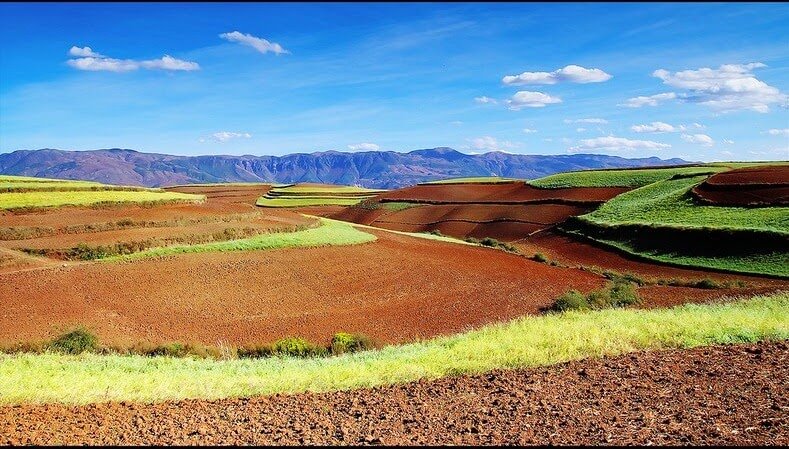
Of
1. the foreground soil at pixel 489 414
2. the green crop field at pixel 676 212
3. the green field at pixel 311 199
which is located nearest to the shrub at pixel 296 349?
the foreground soil at pixel 489 414

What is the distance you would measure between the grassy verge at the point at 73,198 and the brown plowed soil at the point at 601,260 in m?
33.2

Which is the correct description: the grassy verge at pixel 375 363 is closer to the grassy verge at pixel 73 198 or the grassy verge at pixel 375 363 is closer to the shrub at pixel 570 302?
the shrub at pixel 570 302

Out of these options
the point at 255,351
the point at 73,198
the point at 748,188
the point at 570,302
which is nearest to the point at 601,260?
the point at 748,188

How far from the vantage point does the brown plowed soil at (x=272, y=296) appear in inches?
869

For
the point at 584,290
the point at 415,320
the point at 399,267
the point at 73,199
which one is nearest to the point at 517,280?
the point at 584,290

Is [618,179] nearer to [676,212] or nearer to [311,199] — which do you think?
[676,212]

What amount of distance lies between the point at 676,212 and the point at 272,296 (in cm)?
4287

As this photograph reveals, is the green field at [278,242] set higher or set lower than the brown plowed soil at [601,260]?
higher

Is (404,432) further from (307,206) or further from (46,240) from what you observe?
(307,206)

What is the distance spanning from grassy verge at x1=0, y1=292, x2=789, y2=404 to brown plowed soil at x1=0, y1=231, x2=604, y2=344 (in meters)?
6.25

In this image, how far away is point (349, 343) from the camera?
20.1 m

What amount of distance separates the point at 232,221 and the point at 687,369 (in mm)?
36725

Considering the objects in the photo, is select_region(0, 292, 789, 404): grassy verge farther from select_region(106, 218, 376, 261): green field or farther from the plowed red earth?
the plowed red earth

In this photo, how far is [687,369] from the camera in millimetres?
10750
